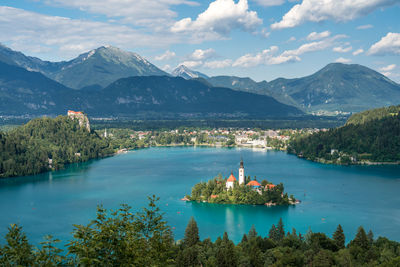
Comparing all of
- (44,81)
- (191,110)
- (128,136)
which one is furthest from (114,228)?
(44,81)

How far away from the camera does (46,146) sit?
5084 cm

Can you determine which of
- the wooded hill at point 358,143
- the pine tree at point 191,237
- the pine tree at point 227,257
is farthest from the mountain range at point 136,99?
the pine tree at point 227,257

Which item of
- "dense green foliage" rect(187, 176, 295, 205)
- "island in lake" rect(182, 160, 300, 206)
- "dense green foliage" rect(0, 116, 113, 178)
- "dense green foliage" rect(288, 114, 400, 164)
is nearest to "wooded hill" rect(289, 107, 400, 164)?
"dense green foliage" rect(288, 114, 400, 164)

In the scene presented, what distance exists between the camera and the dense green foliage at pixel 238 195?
27812mm

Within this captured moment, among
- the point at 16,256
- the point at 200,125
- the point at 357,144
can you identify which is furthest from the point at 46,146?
the point at 200,125

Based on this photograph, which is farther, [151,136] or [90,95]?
[90,95]

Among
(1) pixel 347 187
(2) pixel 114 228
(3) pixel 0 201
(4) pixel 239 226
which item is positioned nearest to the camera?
(2) pixel 114 228

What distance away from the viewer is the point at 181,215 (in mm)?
25156

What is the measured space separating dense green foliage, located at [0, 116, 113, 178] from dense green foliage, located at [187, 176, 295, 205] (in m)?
20.4

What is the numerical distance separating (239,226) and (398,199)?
1287 centimetres

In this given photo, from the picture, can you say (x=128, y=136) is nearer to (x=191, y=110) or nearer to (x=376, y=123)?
(x=376, y=123)

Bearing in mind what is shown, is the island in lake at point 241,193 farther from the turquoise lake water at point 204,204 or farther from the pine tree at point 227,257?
the pine tree at point 227,257

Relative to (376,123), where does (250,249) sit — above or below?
below

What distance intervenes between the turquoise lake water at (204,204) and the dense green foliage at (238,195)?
28.3 inches
